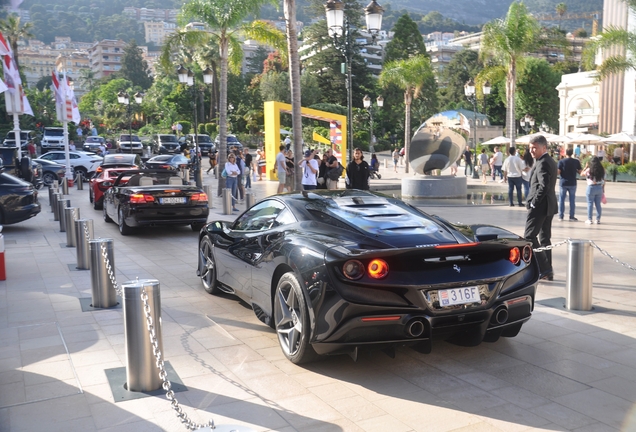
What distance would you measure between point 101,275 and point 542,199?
18.5 ft

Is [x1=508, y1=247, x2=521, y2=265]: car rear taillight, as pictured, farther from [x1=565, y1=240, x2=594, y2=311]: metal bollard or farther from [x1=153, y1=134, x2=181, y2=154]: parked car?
[x1=153, y1=134, x2=181, y2=154]: parked car

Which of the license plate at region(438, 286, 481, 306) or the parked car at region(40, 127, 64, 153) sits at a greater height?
the parked car at region(40, 127, 64, 153)

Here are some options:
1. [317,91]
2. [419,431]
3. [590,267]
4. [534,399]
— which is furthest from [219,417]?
[317,91]

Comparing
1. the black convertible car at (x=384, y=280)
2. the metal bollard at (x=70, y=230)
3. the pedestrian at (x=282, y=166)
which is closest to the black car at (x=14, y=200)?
the metal bollard at (x=70, y=230)

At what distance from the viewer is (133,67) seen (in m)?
137

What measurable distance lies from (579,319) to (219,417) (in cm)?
415

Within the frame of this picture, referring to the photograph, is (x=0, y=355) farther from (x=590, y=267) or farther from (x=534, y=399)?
(x=590, y=267)

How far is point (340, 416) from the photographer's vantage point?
167 inches

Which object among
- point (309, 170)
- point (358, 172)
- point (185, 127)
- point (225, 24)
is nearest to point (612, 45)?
point (225, 24)

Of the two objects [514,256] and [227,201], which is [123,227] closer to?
[227,201]

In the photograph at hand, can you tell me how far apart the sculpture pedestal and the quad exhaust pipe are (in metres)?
16.9

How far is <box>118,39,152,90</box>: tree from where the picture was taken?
136 metres

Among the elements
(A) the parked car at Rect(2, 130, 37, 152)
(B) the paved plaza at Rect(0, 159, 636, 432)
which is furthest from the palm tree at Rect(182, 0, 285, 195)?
(B) the paved plaza at Rect(0, 159, 636, 432)

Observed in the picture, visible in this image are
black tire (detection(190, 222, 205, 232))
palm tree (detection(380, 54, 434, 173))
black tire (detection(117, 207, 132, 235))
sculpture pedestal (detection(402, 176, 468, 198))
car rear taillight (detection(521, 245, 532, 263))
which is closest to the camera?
car rear taillight (detection(521, 245, 532, 263))
